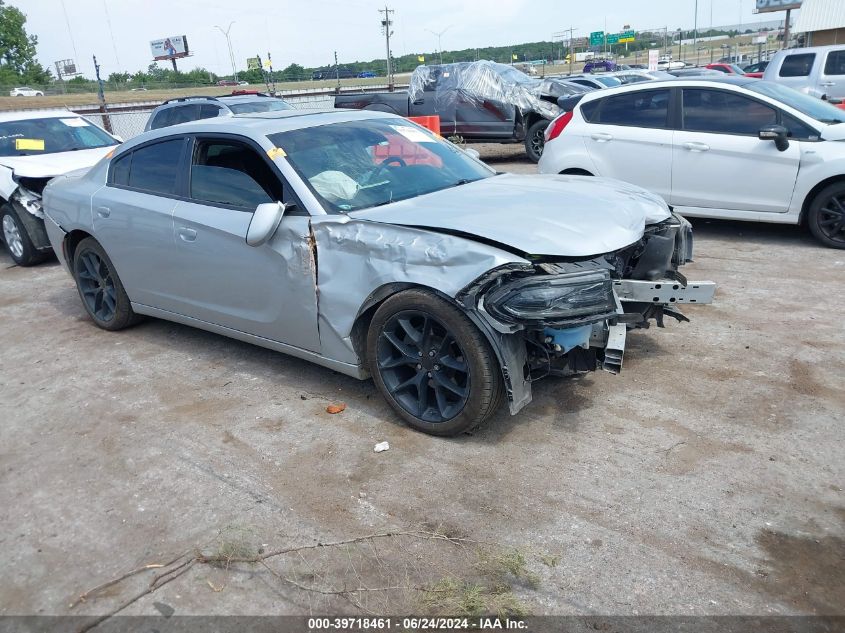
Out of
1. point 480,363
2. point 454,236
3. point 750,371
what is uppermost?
point 454,236

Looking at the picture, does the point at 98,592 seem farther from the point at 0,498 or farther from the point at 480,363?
the point at 480,363

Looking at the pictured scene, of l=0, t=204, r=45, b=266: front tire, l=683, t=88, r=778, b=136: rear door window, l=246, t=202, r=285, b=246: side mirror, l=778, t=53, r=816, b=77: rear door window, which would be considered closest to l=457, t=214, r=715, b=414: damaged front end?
l=246, t=202, r=285, b=246: side mirror

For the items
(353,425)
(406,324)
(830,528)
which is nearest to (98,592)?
(353,425)

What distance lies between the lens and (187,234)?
4.78 m

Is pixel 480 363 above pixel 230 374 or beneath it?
above

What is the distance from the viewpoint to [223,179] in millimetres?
4676

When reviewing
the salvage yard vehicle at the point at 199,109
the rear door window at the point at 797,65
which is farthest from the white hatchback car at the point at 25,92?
the rear door window at the point at 797,65

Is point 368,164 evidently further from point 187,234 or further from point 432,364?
point 432,364

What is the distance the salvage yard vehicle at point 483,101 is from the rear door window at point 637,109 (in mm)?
Answer: 5944

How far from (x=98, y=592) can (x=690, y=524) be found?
2478 mm

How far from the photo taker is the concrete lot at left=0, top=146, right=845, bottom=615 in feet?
9.17

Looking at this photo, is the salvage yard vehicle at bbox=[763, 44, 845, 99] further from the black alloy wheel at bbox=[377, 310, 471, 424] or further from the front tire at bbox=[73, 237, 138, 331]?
the front tire at bbox=[73, 237, 138, 331]

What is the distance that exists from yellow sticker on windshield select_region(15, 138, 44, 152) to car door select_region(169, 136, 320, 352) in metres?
5.56

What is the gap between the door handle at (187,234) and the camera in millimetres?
4740
